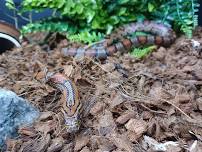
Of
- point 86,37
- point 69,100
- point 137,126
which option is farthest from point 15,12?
point 137,126

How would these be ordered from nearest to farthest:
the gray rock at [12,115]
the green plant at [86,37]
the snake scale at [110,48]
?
1. the gray rock at [12,115]
2. the snake scale at [110,48]
3. the green plant at [86,37]

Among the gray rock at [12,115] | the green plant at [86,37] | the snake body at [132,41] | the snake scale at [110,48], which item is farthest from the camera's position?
the green plant at [86,37]

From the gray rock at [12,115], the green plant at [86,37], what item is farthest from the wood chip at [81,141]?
the green plant at [86,37]

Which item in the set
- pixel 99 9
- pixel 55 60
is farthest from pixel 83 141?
pixel 99 9

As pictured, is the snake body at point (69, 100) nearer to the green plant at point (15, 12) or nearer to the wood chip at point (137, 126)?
the wood chip at point (137, 126)

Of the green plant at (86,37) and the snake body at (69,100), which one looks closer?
the snake body at (69,100)

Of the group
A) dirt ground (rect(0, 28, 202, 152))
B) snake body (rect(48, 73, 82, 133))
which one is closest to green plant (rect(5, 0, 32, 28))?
dirt ground (rect(0, 28, 202, 152))

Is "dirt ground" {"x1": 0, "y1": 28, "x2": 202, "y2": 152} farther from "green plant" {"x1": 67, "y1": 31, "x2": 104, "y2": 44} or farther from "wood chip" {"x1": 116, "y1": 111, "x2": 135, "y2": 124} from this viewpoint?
"green plant" {"x1": 67, "y1": 31, "x2": 104, "y2": 44}
